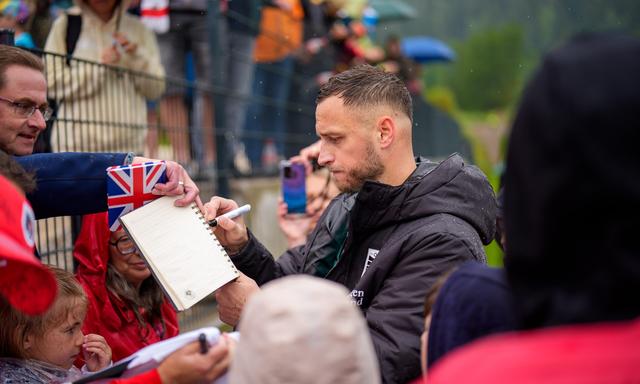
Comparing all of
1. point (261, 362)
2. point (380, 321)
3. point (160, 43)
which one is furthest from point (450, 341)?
point (160, 43)

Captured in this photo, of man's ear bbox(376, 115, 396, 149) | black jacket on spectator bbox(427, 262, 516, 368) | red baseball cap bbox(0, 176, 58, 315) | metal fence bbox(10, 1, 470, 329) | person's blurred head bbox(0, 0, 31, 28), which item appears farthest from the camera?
person's blurred head bbox(0, 0, 31, 28)

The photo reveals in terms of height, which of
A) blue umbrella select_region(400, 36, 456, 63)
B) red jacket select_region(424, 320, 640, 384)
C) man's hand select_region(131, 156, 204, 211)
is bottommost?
red jacket select_region(424, 320, 640, 384)

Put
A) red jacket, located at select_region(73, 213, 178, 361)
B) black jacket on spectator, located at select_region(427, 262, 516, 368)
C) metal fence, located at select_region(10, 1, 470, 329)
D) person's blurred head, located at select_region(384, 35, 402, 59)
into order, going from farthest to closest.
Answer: person's blurred head, located at select_region(384, 35, 402, 59)
metal fence, located at select_region(10, 1, 470, 329)
red jacket, located at select_region(73, 213, 178, 361)
black jacket on spectator, located at select_region(427, 262, 516, 368)

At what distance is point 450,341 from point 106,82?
3.93 m

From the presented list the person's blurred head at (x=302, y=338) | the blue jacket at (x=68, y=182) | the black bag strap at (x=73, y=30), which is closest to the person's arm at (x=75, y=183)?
the blue jacket at (x=68, y=182)

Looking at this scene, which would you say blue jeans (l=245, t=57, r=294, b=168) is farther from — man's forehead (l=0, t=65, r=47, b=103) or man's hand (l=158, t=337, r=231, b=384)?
man's hand (l=158, t=337, r=231, b=384)

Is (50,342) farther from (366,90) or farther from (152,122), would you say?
(152,122)

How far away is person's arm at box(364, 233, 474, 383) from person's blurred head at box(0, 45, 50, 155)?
1486mm

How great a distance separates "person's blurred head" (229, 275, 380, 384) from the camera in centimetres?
162

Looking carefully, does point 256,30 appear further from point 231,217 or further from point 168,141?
point 231,217

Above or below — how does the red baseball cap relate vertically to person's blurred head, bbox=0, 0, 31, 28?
below

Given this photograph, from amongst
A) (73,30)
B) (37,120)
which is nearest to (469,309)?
(37,120)

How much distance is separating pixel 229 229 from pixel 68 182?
0.70m

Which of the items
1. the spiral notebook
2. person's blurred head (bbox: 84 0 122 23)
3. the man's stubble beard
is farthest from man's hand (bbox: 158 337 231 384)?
person's blurred head (bbox: 84 0 122 23)
